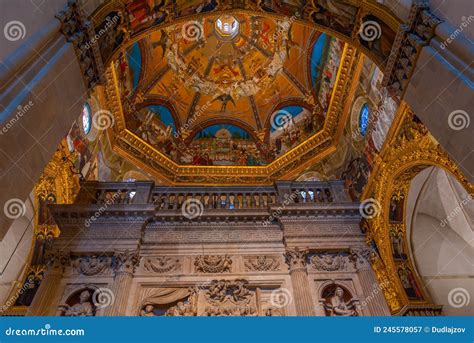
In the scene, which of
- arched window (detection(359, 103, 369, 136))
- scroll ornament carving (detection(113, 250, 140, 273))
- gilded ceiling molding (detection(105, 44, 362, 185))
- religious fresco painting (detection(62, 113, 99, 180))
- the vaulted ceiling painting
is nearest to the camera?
scroll ornament carving (detection(113, 250, 140, 273))

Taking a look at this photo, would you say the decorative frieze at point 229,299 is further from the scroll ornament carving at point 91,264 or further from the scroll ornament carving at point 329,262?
the scroll ornament carving at point 91,264

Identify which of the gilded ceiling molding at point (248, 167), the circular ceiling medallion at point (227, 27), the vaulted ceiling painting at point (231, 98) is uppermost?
the circular ceiling medallion at point (227, 27)

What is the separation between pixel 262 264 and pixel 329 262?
5.50 ft

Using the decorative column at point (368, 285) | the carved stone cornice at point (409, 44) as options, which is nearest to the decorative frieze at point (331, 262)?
the decorative column at point (368, 285)

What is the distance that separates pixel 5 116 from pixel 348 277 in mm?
7660

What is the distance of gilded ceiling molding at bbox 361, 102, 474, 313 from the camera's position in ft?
32.2

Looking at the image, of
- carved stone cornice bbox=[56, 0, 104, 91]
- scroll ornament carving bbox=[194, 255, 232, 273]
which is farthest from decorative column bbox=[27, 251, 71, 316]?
carved stone cornice bbox=[56, 0, 104, 91]

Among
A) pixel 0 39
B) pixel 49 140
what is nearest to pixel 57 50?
pixel 0 39

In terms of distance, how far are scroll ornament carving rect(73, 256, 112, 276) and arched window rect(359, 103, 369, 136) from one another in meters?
10.2

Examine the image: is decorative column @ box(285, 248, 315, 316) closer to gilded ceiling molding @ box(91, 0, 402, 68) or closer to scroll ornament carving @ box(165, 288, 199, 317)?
scroll ornament carving @ box(165, 288, 199, 317)

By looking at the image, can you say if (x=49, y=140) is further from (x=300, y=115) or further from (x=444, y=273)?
(x=300, y=115)

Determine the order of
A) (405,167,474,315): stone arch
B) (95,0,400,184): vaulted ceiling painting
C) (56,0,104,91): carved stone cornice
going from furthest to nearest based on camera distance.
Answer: (95,0,400,184): vaulted ceiling painting → (405,167,474,315): stone arch → (56,0,104,91): carved stone cornice

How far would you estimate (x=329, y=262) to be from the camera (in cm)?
812

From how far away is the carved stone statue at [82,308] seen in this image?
7.02 m
